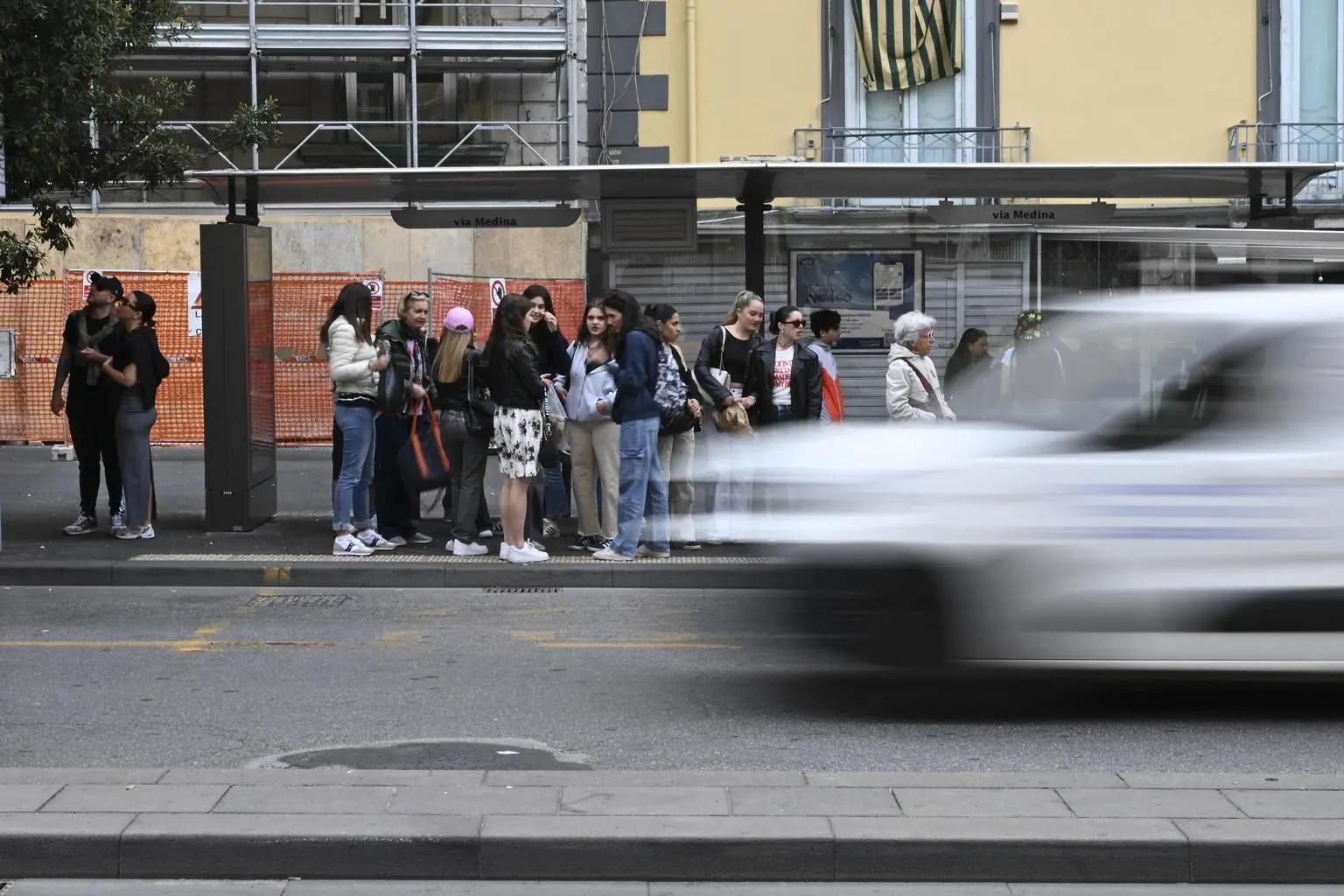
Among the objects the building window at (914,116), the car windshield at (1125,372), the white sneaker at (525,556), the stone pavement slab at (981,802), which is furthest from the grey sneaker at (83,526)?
the building window at (914,116)

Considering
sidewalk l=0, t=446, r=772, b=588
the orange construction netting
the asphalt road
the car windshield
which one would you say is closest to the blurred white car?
the car windshield

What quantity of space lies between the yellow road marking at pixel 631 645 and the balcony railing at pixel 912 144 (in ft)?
40.9

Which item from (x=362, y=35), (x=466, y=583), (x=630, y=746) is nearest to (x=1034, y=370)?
(x=630, y=746)

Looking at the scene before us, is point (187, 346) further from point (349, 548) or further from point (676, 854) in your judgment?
point (676, 854)

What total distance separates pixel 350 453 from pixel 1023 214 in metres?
5.54

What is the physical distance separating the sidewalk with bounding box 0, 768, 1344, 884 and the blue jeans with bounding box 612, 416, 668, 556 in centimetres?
597

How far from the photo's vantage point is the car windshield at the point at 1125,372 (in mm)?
6715

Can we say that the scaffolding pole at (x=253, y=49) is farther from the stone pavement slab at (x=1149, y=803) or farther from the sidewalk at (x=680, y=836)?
the stone pavement slab at (x=1149, y=803)

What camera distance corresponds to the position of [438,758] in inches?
251

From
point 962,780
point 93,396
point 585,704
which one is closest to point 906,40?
point 93,396

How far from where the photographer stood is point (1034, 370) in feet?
23.6

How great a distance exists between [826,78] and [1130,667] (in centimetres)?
1491

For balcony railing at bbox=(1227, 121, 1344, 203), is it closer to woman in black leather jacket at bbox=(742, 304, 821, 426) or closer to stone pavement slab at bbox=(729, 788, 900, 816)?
woman in black leather jacket at bbox=(742, 304, 821, 426)

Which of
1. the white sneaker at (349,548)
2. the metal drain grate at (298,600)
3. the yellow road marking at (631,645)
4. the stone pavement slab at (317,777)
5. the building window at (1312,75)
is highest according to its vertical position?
the building window at (1312,75)
